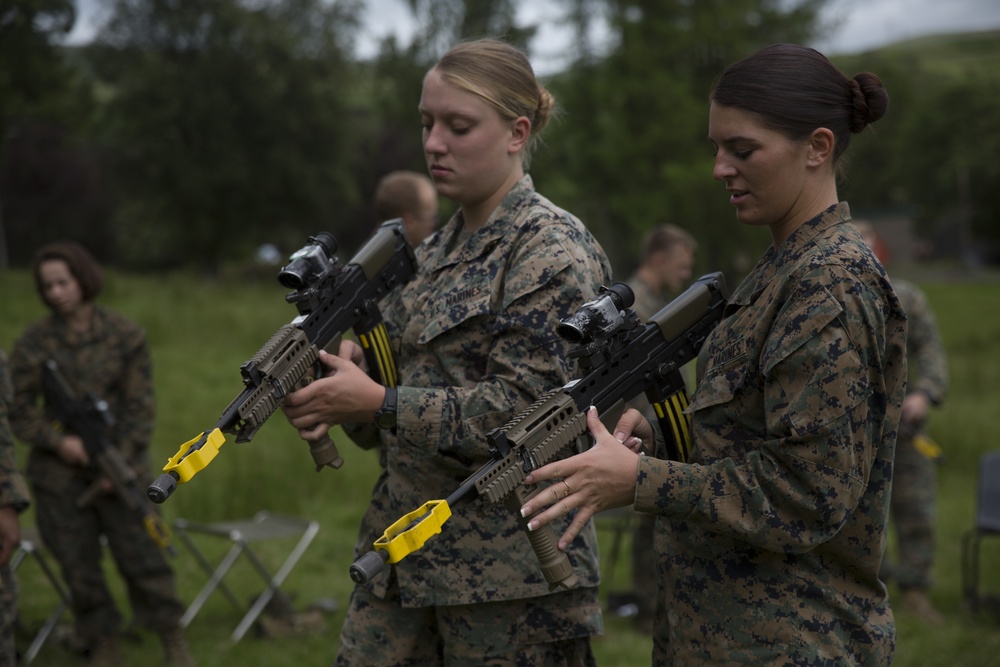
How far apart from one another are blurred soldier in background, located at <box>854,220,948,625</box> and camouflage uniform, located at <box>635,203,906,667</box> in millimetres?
5215

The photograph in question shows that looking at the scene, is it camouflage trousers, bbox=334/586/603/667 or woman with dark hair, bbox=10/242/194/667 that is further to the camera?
woman with dark hair, bbox=10/242/194/667

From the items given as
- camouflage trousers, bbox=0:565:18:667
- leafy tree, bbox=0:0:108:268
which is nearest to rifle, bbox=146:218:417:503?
camouflage trousers, bbox=0:565:18:667

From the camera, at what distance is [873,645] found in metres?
2.38

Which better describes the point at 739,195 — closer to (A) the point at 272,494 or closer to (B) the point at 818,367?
(B) the point at 818,367

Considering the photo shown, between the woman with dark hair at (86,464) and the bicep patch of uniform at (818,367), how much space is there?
4.74 meters

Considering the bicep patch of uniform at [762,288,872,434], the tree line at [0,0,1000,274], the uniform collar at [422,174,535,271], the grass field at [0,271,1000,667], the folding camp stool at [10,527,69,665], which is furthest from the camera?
the tree line at [0,0,1000,274]

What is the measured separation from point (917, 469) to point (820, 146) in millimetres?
5782

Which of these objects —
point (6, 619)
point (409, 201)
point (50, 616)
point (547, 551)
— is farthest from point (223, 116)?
point (547, 551)

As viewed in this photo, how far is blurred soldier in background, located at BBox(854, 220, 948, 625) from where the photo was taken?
23.8 ft

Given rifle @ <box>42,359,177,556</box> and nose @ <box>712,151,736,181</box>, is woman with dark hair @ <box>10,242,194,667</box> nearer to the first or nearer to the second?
rifle @ <box>42,359,177,556</box>

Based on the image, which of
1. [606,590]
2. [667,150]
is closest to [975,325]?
[667,150]

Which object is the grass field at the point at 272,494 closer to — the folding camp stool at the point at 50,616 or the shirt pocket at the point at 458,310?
the folding camp stool at the point at 50,616

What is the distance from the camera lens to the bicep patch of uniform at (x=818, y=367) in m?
2.14

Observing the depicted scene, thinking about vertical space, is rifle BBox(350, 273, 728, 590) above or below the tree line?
above
